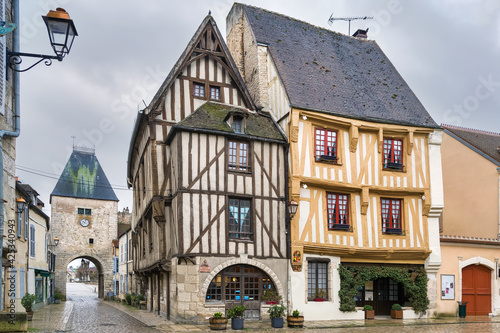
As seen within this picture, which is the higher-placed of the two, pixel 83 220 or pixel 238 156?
pixel 238 156

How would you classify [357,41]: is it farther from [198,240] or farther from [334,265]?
[198,240]

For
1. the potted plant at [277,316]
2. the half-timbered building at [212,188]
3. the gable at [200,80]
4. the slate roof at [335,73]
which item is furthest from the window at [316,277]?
the gable at [200,80]

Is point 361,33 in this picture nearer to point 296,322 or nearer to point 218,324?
point 296,322

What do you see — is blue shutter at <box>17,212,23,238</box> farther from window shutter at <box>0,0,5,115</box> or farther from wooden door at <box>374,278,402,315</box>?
wooden door at <box>374,278,402,315</box>

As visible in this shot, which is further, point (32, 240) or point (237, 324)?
point (32, 240)

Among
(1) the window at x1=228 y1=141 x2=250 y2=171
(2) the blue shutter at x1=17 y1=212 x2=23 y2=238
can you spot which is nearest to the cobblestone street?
(2) the blue shutter at x1=17 y1=212 x2=23 y2=238

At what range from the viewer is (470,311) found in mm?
17297

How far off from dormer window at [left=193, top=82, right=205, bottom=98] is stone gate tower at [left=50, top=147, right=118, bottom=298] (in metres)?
21.5

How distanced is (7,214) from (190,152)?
8.76 meters

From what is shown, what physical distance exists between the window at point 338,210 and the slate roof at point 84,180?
933 inches

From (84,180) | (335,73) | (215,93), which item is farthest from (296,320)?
(84,180)

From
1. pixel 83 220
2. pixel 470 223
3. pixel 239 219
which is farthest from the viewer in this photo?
pixel 83 220

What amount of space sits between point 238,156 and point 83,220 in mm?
22753

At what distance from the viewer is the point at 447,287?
1681 cm
